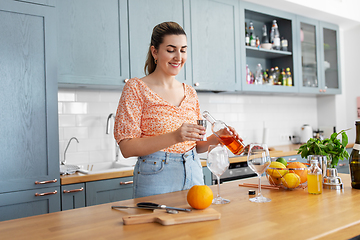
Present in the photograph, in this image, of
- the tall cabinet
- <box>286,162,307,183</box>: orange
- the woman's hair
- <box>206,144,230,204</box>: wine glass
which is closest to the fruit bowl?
<box>286,162,307,183</box>: orange

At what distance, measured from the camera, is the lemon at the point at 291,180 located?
1467 millimetres

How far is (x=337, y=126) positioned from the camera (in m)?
4.64

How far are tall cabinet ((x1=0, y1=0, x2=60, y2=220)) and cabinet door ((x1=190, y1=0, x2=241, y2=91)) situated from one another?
52.8 inches

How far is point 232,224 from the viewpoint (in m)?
1.00

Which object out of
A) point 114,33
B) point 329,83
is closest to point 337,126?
point 329,83

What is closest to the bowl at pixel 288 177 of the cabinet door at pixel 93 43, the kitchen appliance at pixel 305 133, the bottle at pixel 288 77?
the cabinet door at pixel 93 43

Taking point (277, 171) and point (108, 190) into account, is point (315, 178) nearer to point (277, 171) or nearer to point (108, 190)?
point (277, 171)

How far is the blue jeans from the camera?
1.57 m

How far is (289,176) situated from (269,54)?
108 inches

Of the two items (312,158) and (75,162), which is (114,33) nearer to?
(75,162)

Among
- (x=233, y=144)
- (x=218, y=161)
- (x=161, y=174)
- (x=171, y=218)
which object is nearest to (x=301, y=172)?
(x=233, y=144)

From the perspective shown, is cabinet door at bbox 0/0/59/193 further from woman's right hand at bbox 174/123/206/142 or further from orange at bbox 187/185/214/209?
orange at bbox 187/185/214/209

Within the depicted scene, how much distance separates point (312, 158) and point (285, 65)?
2.83 meters

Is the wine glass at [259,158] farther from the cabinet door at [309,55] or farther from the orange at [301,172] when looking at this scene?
the cabinet door at [309,55]
